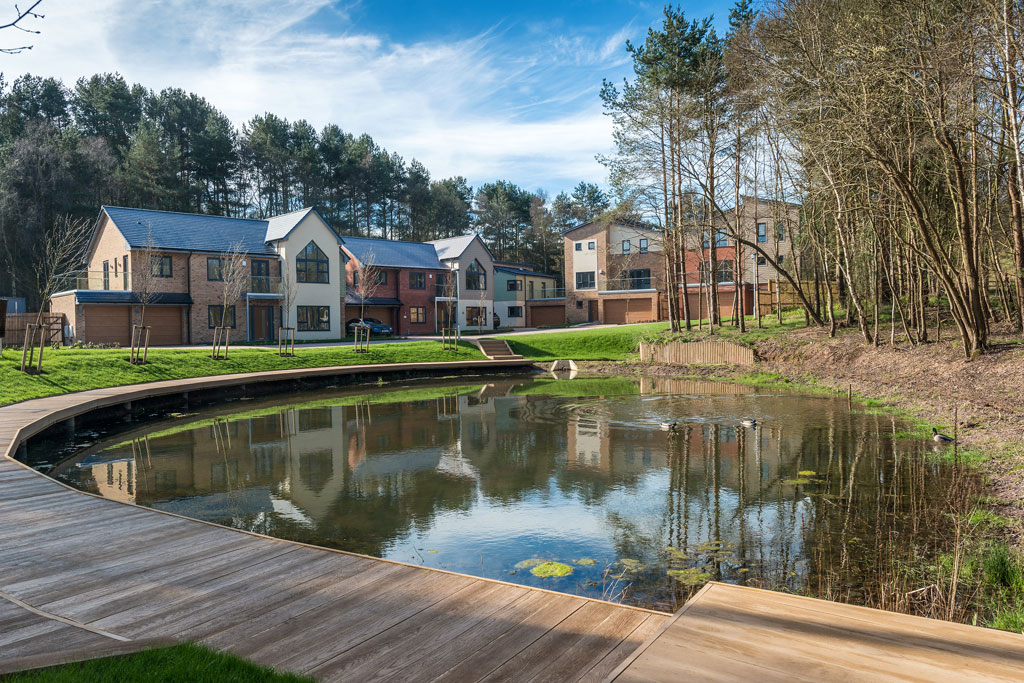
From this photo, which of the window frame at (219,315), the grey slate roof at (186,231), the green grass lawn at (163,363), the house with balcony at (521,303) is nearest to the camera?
the green grass lawn at (163,363)

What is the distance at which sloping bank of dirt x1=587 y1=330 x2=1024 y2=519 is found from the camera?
8.96 meters

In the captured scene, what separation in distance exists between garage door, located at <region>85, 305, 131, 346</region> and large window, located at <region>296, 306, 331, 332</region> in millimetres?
8526

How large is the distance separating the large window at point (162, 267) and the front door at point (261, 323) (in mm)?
4555

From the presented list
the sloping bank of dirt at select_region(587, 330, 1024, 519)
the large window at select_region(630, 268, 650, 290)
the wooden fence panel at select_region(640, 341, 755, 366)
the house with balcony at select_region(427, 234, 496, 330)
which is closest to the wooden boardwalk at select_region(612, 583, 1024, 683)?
the sloping bank of dirt at select_region(587, 330, 1024, 519)

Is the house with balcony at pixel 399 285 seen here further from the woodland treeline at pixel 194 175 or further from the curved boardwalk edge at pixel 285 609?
the curved boardwalk edge at pixel 285 609

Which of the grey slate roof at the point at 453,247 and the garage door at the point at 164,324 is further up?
the grey slate roof at the point at 453,247

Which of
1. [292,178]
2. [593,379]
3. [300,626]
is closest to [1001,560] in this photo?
[300,626]

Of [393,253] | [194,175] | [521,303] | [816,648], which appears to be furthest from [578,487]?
[194,175]

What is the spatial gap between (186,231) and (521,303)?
25032 mm

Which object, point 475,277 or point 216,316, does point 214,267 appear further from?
point 475,277

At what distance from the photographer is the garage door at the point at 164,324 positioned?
31219mm

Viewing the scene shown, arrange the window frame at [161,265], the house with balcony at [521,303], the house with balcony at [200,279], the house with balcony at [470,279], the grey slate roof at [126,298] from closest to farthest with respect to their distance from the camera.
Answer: the grey slate roof at [126,298] → the house with balcony at [200,279] → the window frame at [161,265] → the house with balcony at [470,279] → the house with balcony at [521,303]

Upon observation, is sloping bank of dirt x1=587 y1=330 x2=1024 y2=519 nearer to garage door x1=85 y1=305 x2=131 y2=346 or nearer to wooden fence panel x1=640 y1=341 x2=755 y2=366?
wooden fence panel x1=640 y1=341 x2=755 y2=366

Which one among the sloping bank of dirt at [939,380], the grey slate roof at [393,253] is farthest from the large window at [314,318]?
the sloping bank of dirt at [939,380]
